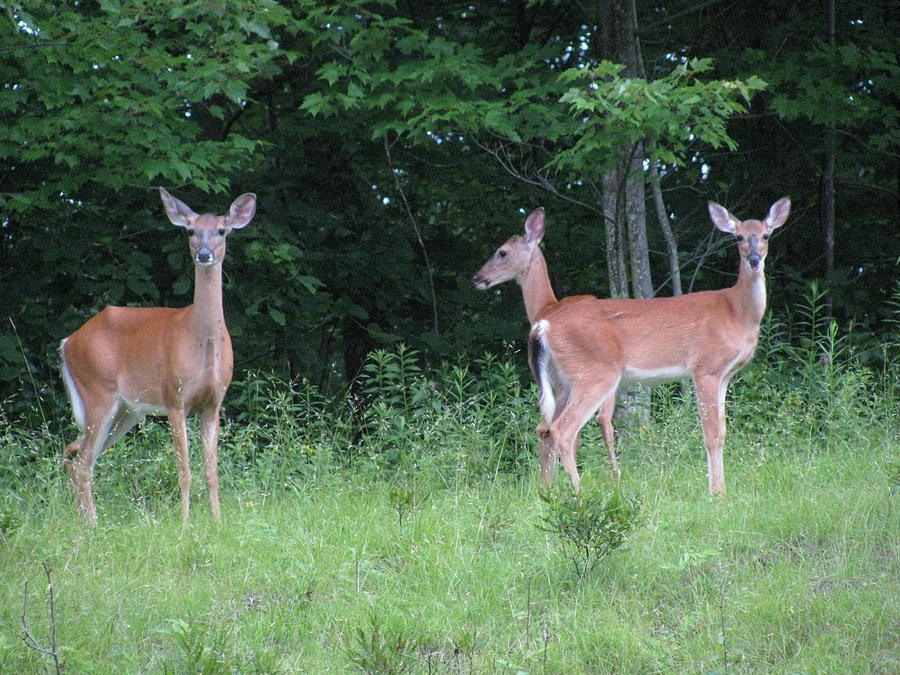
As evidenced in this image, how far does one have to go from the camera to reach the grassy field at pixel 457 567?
3.82 metres

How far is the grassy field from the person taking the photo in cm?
382

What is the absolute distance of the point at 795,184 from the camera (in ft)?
34.2

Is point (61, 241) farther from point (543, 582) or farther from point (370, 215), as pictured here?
point (543, 582)

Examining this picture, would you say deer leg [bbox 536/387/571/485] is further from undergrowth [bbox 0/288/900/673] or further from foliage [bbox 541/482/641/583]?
foliage [bbox 541/482/641/583]

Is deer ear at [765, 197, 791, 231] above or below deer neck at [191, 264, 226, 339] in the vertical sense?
above

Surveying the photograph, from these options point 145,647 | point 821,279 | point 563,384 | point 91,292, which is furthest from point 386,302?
point 145,647

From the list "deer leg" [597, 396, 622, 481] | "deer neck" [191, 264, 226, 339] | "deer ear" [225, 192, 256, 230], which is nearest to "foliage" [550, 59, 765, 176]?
"deer leg" [597, 396, 622, 481]

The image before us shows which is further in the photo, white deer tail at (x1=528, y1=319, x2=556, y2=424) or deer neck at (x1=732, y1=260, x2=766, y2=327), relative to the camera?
deer neck at (x1=732, y1=260, x2=766, y2=327)

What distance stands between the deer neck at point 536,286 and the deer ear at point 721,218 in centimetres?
136

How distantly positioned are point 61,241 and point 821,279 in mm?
6668

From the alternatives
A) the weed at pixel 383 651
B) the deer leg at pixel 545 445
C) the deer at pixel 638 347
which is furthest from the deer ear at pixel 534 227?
the weed at pixel 383 651

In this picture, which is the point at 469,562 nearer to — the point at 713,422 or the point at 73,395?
the point at 713,422

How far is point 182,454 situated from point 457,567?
7.23 feet

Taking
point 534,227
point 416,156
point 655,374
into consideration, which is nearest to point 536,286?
point 534,227
